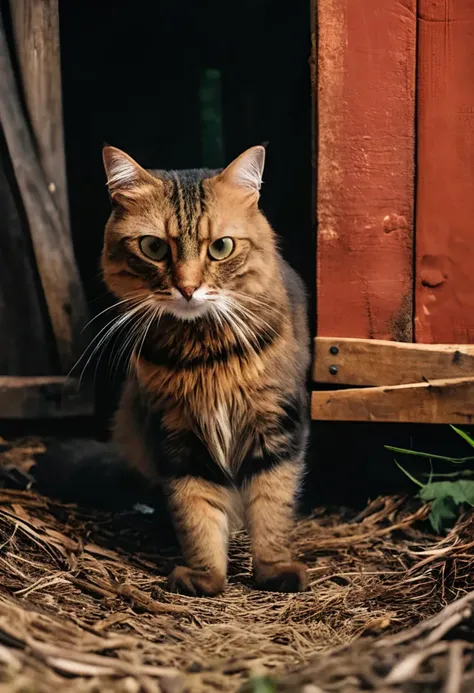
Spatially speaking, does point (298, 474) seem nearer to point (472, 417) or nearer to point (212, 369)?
point (212, 369)

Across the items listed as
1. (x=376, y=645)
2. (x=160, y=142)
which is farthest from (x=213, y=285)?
(x=160, y=142)

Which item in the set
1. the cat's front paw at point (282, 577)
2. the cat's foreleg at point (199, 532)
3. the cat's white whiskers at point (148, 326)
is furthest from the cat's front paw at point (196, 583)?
the cat's white whiskers at point (148, 326)

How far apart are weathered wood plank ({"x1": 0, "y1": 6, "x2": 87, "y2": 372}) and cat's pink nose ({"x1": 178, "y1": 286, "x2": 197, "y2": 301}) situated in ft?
3.44

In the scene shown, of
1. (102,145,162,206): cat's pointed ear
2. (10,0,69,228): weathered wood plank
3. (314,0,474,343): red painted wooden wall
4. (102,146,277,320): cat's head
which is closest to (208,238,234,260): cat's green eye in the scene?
(102,146,277,320): cat's head

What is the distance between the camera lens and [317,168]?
2572 millimetres

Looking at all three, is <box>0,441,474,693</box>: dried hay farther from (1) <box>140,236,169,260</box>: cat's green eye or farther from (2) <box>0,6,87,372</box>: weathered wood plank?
(1) <box>140,236,169,260</box>: cat's green eye

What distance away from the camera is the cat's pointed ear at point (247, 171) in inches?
89.7

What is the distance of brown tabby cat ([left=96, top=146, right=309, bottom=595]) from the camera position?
7.25 feet

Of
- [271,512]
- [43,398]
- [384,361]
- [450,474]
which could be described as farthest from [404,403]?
[43,398]

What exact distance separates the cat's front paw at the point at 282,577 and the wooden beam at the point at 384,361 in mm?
672

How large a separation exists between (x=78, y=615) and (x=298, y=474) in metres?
0.80

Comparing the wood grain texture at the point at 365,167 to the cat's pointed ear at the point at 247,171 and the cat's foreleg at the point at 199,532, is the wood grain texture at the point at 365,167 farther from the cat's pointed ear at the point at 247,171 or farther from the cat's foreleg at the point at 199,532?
the cat's foreleg at the point at 199,532

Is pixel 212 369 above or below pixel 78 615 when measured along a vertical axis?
above

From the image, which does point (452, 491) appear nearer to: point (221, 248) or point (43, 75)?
point (221, 248)
